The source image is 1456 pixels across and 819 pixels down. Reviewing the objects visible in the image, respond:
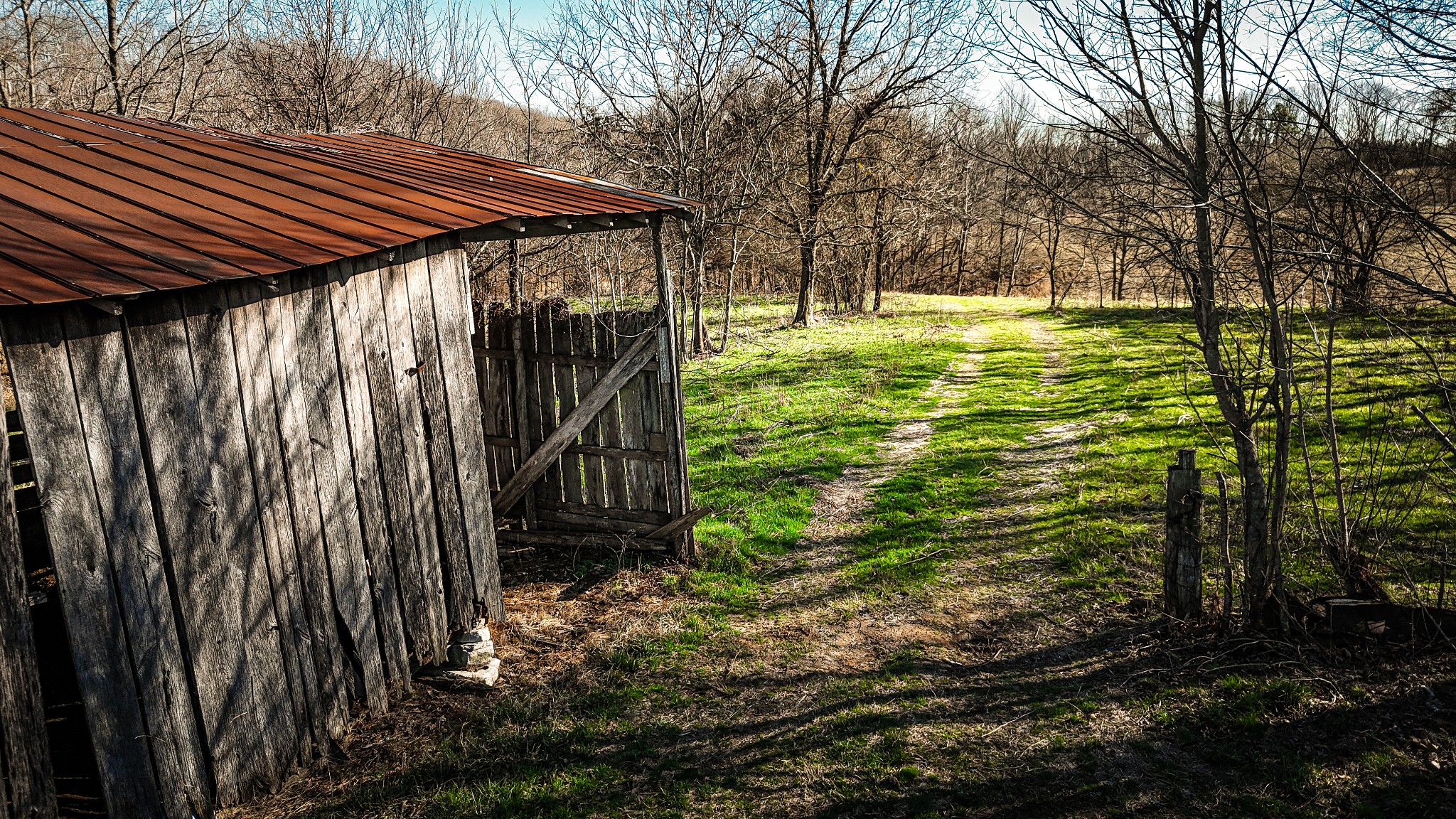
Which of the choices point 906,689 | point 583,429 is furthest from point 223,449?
point 906,689

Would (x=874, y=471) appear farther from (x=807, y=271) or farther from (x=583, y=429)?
(x=807, y=271)

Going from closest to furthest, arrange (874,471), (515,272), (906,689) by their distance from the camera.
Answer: (906,689), (874,471), (515,272)

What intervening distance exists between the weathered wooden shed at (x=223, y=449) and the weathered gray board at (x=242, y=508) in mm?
11

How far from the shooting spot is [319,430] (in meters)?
4.30

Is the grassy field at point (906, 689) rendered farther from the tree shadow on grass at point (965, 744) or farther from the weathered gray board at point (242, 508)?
the weathered gray board at point (242, 508)

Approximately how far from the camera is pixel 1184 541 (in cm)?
530

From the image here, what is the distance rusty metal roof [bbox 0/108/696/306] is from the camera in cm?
316

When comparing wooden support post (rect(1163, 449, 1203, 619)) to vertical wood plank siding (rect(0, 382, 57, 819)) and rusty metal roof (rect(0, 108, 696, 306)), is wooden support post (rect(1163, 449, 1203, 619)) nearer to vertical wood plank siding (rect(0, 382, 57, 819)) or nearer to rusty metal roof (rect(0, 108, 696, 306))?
rusty metal roof (rect(0, 108, 696, 306))

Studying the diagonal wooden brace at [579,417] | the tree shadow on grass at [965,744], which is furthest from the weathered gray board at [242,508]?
the diagonal wooden brace at [579,417]

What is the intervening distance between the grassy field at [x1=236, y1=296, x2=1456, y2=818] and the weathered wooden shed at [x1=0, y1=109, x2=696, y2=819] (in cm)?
50

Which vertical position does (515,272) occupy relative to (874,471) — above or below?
above

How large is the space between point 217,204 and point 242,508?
→ 1489mm

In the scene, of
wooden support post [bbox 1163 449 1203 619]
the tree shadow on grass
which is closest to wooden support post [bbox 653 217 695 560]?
the tree shadow on grass

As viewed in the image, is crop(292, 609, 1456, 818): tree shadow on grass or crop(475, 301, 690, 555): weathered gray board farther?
crop(475, 301, 690, 555): weathered gray board
